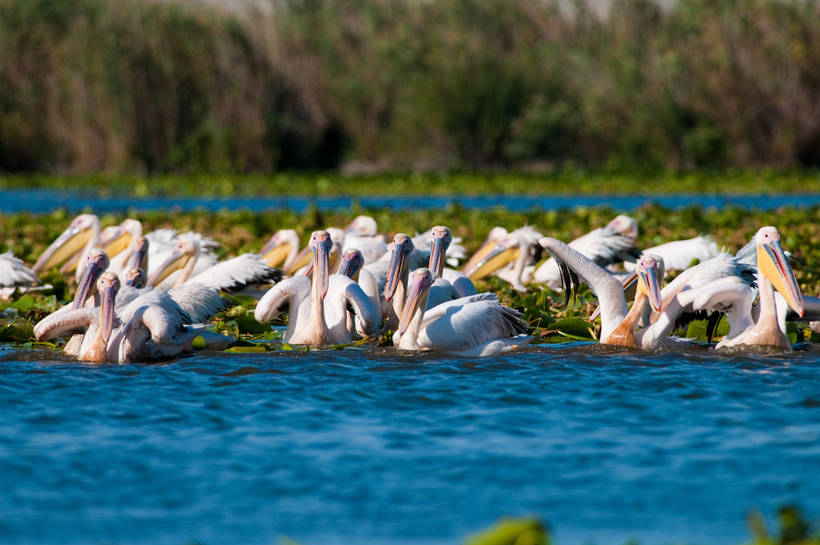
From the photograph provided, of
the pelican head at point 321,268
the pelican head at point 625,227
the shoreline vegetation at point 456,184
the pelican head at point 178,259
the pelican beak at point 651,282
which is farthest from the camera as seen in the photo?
the shoreline vegetation at point 456,184

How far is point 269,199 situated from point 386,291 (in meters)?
19.5

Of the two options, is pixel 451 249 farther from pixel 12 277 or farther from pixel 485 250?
pixel 12 277

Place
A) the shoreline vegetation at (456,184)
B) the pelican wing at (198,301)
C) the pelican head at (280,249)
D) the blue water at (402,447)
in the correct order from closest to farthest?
the blue water at (402,447) < the pelican wing at (198,301) < the pelican head at (280,249) < the shoreline vegetation at (456,184)

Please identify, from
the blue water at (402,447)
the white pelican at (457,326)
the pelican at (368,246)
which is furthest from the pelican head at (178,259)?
the white pelican at (457,326)

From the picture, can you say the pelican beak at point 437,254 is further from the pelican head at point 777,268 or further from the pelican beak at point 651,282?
the pelican head at point 777,268

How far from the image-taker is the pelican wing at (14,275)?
30.8ft

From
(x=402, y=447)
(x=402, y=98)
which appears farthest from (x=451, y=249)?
(x=402, y=98)

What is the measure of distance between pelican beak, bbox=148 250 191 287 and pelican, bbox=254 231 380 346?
2224 millimetres

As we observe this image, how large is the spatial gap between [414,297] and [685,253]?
357 centimetres

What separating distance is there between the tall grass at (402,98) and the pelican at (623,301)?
29166 mm

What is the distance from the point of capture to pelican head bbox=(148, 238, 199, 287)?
9.87 m

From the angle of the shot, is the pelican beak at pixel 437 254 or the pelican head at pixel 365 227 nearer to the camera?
the pelican beak at pixel 437 254

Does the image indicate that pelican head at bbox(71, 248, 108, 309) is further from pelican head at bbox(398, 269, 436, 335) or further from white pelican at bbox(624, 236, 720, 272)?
white pelican at bbox(624, 236, 720, 272)

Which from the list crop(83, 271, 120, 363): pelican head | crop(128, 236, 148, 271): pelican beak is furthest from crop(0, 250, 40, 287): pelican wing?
crop(83, 271, 120, 363): pelican head
